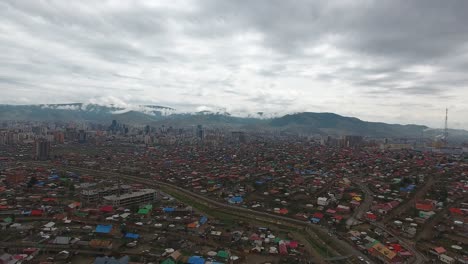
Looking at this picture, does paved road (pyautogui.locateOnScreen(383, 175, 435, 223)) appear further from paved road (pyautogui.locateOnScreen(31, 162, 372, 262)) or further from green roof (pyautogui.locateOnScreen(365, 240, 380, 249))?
paved road (pyautogui.locateOnScreen(31, 162, 372, 262))

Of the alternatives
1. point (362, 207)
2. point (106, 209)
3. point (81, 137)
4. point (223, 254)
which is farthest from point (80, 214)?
point (81, 137)

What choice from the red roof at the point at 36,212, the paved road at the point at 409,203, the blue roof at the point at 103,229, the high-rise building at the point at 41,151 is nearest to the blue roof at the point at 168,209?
the blue roof at the point at 103,229

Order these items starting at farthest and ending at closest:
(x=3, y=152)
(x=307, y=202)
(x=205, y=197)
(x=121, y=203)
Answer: (x=3, y=152)
(x=205, y=197)
(x=307, y=202)
(x=121, y=203)

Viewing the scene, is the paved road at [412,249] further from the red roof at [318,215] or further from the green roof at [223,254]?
the green roof at [223,254]

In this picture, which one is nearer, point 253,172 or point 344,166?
point 253,172

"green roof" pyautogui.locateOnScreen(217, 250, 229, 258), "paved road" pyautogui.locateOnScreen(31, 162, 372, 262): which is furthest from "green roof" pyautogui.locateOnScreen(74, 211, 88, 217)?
"green roof" pyautogui.locateOnScreen(217, 250, 229, 258)

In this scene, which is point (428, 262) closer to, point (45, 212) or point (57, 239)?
point (57, 239)

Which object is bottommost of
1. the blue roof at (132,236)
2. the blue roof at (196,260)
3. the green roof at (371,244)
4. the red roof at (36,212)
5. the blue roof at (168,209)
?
the red roof at (36,212)

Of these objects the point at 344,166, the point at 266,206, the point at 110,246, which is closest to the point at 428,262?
the point at 266,206

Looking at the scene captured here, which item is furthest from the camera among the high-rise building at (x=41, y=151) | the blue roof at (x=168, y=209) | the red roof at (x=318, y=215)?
the high-rise building at (x=41, y=151)

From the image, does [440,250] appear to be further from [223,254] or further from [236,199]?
[236,199]

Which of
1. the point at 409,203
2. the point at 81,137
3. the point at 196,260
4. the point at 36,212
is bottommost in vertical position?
the point at 36,212
